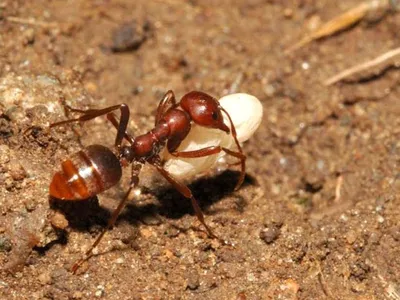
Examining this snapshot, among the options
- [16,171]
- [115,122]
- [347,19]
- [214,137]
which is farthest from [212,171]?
[347,19]

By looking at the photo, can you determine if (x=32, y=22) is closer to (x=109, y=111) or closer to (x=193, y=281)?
(x=109, y=111)

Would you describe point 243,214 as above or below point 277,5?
below

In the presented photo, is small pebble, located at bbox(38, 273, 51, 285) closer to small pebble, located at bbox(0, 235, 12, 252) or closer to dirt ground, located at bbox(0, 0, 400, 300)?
dirt ground, located at bbox(0, 0, 400, 300)

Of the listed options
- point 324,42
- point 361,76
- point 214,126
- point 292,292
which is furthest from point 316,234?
point 324,42

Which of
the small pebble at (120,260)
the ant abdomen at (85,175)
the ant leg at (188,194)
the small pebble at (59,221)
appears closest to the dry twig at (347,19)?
the ant leg at (188,194)

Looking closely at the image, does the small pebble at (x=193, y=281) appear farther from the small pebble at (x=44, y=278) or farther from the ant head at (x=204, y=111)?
the ant head at (x=204, y=111)

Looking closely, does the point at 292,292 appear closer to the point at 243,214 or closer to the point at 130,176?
the point at 243,214
